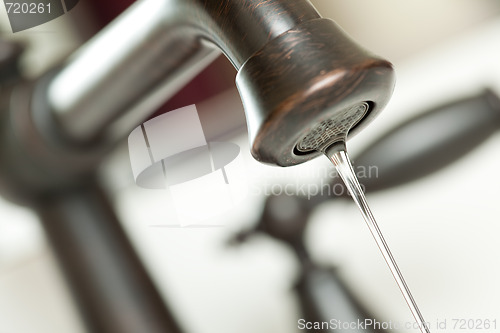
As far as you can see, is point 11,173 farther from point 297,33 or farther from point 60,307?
point 297,33

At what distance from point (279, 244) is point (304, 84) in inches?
10.0

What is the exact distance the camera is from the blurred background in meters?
0.42

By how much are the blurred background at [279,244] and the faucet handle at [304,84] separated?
0.67ft

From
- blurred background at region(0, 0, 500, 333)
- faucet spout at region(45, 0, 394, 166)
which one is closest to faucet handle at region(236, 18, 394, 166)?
faucet spout at region(45, 0, 394, 166)

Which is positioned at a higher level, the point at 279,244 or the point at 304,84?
the point at 304,84

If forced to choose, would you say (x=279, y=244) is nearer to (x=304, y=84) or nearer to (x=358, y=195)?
(x=358, y=195)

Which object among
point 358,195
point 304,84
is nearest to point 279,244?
point 358,195

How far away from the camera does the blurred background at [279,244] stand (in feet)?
1.36

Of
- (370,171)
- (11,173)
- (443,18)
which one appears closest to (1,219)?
(11,173)

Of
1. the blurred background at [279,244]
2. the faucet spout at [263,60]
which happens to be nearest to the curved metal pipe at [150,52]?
the faucet spout at [263,60]

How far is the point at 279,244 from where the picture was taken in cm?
46

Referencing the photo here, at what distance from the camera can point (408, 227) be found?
1.50ft

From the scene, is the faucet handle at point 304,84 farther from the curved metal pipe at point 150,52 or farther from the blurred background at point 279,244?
the blurred background at point 279,244

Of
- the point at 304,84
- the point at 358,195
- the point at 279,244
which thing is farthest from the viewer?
the point at 279,244
